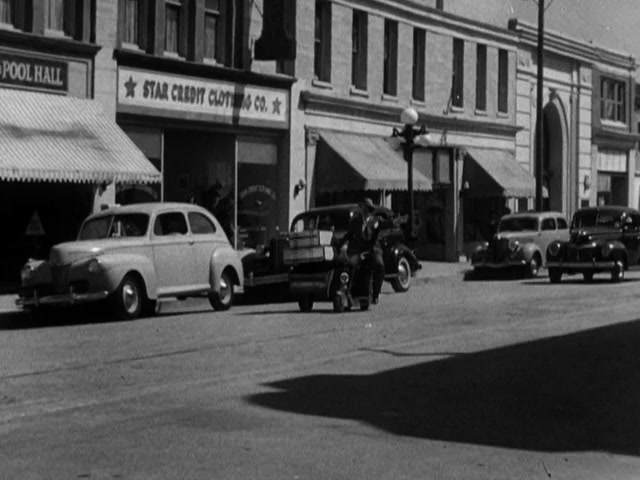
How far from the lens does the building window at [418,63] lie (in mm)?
41875

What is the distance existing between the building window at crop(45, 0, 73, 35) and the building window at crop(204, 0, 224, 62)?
4.94 metres

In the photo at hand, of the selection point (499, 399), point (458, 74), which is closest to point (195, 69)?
point (458, 74)

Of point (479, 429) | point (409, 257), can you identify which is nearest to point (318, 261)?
point (409, 257)

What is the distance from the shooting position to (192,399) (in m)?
11.6

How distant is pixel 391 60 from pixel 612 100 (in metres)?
20.6

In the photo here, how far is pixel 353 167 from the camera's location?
36.2 meters

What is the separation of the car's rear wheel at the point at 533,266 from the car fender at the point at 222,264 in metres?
12.9

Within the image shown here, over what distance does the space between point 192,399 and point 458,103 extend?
111 feet

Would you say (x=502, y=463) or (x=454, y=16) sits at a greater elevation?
(x=454, y=16)

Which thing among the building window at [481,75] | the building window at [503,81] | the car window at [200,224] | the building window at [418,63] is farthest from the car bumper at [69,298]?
the building window at [503,81]

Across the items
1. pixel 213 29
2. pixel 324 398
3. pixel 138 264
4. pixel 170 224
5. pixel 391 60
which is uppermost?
pixel 391 60

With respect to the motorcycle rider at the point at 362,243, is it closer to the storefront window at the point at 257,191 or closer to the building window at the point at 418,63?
the storefront window at the point at 257,191

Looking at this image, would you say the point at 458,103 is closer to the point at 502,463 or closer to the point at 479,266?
the point at 479,266

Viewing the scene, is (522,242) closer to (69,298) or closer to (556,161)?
(69,298)
